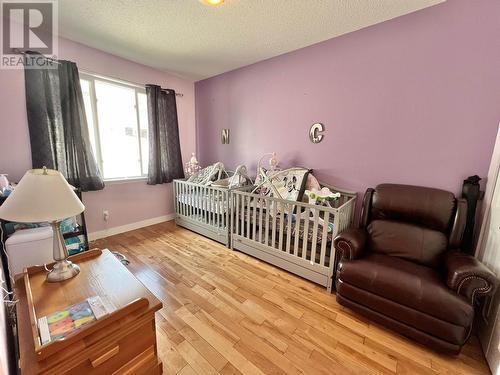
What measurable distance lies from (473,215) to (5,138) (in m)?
4.43

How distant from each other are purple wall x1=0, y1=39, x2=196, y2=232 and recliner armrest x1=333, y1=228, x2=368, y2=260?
2.95 metres

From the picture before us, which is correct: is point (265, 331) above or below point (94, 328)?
below

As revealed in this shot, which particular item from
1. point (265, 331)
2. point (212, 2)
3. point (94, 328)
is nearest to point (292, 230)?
point (265, 331)

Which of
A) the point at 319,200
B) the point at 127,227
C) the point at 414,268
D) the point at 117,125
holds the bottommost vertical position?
the point at 127,227

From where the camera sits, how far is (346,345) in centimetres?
148

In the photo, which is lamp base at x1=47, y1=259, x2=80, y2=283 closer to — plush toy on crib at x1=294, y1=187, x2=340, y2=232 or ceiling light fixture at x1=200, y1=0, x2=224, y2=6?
plush toy on crib at x1=294, y1=187, x2=340, y2=232

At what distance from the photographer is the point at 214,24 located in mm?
2146

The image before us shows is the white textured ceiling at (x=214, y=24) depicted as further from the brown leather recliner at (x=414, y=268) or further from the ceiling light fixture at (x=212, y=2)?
the brown leather recliner at (x=414, y=268)

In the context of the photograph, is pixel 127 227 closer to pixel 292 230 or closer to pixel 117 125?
pixel 117 125

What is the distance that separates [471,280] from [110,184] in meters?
3.85

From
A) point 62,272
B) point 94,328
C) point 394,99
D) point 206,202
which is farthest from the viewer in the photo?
point 206,202

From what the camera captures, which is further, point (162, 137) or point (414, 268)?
point (162, 137)

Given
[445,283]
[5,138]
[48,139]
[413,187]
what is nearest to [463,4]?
[413,187]

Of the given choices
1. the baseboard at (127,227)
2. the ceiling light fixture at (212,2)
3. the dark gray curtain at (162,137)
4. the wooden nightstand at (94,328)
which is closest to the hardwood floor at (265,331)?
the wooden nightstand at (94,328)
